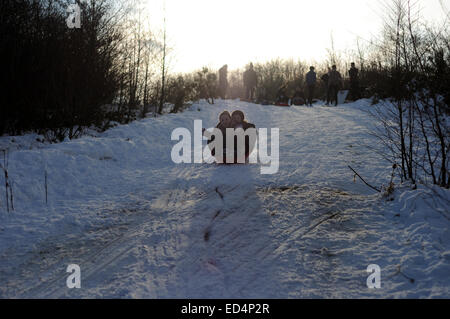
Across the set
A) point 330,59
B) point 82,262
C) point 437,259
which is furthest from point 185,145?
point 330,59

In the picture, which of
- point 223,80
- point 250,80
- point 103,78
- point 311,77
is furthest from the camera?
point 223,80

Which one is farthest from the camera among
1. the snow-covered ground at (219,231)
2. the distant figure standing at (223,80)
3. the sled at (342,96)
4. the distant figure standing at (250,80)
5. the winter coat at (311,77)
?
the distant figure standing at (223,80)

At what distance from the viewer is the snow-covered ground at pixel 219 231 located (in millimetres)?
2430

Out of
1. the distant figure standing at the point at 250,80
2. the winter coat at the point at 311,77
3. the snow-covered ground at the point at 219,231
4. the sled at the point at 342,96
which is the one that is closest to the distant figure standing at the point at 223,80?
the distant figure standing at the point at 250,80

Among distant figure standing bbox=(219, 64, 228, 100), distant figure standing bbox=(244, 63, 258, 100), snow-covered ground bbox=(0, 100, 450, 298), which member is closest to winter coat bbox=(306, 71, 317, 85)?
distant figure standing bbox=(244, 63, 258, 100)

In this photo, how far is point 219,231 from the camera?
3363mm

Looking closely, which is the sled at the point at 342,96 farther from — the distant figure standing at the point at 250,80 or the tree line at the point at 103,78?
the tree line at the point at 103,78

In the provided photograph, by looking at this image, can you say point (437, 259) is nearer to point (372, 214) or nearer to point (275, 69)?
point (372, 214)

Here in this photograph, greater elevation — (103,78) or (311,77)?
(311,77)

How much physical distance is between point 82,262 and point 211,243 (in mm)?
1202

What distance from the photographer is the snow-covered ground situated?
95.7 inches

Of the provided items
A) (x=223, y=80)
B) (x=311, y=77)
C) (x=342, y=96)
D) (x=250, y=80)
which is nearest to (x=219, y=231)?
(x=311, y=77)

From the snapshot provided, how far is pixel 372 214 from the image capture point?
11.8ft

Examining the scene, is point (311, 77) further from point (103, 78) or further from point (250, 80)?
point (103, 78)
